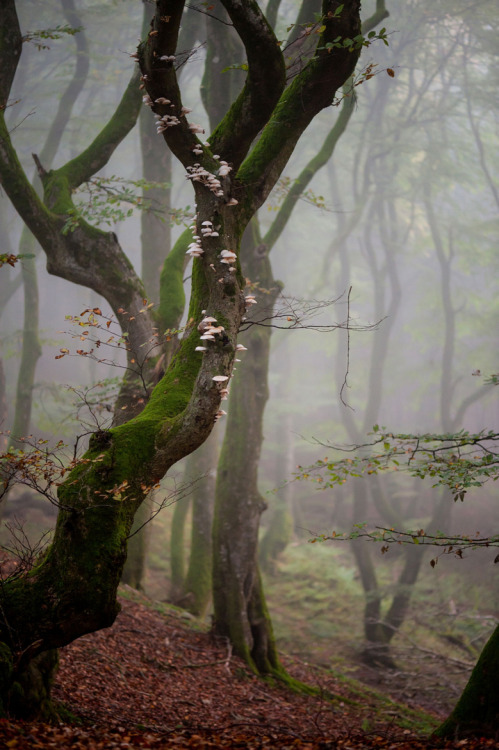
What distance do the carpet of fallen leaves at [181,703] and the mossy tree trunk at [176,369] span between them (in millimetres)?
708

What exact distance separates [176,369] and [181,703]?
12.4 ft

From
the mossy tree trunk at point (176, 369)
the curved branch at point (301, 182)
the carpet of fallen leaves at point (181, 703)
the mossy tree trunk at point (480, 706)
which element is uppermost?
the curved branch at point (301, 182)

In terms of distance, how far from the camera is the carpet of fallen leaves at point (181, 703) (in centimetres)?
400

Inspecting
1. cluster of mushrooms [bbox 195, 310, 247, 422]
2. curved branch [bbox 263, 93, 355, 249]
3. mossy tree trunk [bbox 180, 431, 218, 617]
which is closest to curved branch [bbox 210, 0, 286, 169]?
cluster of mushrooms [bbox 195, 310, 247, 422]

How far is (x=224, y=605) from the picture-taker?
328 inches

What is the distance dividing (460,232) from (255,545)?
14.7m

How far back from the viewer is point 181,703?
232 inches

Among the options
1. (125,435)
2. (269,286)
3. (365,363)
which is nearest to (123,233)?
(365,363)

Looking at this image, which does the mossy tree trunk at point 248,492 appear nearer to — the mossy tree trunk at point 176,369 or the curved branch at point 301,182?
the curved branch at point 301,182

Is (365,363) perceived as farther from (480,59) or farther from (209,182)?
(209,182)

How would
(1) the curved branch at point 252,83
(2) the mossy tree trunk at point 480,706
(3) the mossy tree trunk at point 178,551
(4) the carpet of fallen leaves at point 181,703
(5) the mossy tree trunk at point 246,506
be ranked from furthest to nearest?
(3) the mossy tree trunk at point 178,551 < (5) the mossy tree trunk at point 246,506 < (2) the mossy tree trunk at point 480,706 < (1) the curved branch at point 252,83 < (4) the carpet of fallen leaves at point 181,703

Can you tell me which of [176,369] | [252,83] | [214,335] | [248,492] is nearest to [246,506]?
[248,492]

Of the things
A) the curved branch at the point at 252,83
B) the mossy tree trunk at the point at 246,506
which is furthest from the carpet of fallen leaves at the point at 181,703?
the curved branch at the point at 252,83

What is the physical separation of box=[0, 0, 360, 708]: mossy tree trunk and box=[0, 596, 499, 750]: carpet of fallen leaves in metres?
0.71
